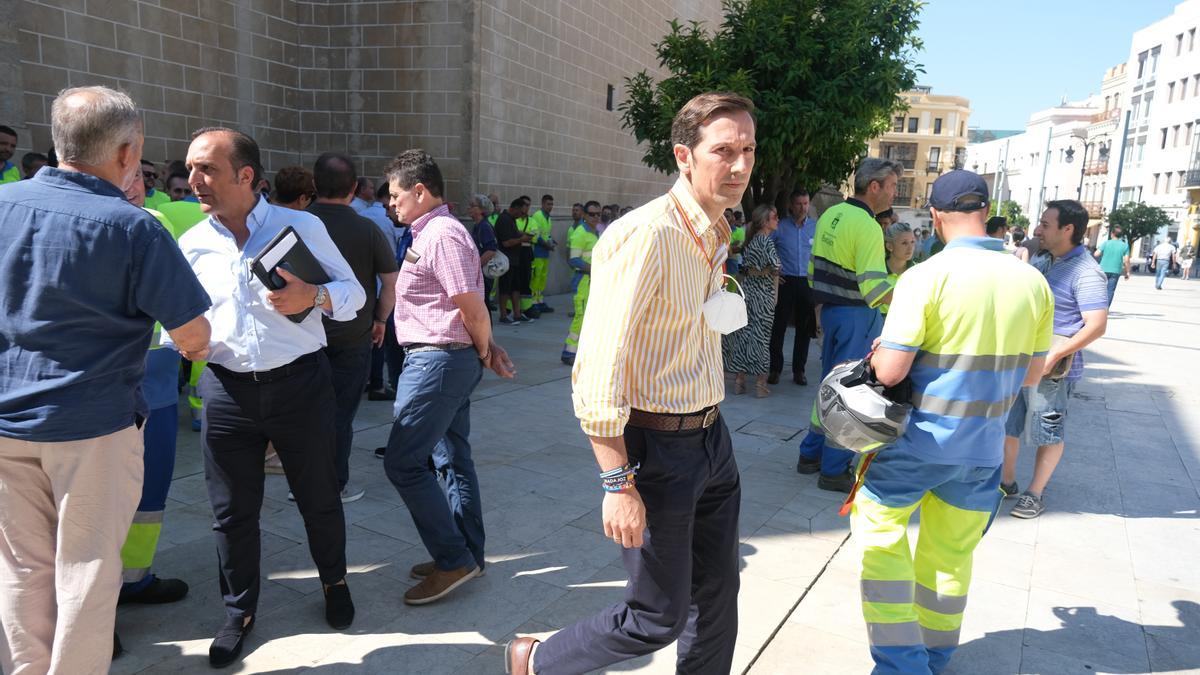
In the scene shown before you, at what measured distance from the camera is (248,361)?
2.75 m

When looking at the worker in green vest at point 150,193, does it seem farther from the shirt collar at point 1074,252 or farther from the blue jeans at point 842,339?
the shirt collar at point 1074,252

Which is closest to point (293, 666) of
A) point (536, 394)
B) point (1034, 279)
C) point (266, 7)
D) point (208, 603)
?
point (208, 603)

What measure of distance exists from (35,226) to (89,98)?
379 mm

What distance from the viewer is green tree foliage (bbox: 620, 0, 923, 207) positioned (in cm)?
965

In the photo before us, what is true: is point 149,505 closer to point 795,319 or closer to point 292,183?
point 292,183

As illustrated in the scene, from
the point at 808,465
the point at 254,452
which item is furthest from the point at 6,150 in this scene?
the point at 808,465

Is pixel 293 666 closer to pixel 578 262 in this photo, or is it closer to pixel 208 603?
pixel 208 603

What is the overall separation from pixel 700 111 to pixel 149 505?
2.73 metres

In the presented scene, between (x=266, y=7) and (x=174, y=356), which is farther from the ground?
(x=266, y=7)

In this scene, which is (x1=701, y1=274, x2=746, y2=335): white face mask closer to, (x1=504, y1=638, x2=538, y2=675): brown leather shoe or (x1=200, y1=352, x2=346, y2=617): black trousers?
(x1=504, y1=638, x2=538, y2=675): brown leather shoe

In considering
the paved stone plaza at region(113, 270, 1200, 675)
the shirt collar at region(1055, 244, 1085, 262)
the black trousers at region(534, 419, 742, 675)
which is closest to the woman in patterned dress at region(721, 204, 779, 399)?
the paved stone plaza at region(113, 270, 1200, 675)

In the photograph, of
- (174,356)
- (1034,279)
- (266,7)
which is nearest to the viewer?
(1034,279)

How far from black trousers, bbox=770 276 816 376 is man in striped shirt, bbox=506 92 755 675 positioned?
5789 mm

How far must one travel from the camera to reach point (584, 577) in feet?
11.8
